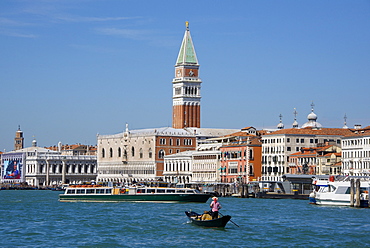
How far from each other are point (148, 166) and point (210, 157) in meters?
19.7

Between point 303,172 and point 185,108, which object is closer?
point 303,172

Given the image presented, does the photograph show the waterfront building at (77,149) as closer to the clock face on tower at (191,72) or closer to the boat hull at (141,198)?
the clock face on tower at (191,72)

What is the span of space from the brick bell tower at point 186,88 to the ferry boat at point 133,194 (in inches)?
2693

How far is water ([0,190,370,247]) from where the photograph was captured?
1475 inches

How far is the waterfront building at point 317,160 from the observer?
298 feet

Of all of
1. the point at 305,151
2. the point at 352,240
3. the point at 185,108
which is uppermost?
the point at 185,108

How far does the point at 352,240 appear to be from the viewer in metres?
38.2

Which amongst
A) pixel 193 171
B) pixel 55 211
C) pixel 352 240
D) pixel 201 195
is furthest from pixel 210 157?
pixel 352 240

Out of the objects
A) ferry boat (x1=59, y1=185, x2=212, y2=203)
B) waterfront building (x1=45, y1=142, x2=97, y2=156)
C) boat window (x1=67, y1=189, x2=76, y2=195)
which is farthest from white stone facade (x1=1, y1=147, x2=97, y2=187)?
ferry boat (x1=59, y1=185, x2=212, y2=203)

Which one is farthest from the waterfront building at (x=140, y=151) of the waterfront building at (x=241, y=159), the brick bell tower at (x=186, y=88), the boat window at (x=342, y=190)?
the boat window at (x=342, y=190)

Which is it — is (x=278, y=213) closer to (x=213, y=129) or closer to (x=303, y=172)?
(x=303, y=172)

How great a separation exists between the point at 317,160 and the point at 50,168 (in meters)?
79.3

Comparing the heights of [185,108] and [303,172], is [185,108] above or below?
above

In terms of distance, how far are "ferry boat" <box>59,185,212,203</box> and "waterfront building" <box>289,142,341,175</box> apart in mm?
27446
